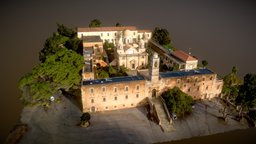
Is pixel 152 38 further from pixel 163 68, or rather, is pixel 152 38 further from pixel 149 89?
pixel 149 89

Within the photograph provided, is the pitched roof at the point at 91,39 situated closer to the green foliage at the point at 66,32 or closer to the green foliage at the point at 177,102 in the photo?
the green foliage at the point at 66,32

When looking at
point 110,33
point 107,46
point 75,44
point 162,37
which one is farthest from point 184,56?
point 75,44

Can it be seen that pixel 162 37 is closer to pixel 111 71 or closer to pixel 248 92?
pixel 111 71

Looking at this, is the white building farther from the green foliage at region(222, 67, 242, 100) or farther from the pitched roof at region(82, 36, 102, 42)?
the green foliage at region(222, 67, 242, 100)

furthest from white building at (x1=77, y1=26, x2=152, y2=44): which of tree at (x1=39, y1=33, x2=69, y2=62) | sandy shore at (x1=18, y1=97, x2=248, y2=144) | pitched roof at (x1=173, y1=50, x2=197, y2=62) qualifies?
sandy shore at (x1=18, y1=97, x2=248, y2=144)

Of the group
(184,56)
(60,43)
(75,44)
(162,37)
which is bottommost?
(184,56)

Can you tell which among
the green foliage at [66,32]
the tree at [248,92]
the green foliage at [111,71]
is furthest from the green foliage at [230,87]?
the green foliage at [66,32]

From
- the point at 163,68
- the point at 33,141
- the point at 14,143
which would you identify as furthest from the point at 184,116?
the point at 14,143
